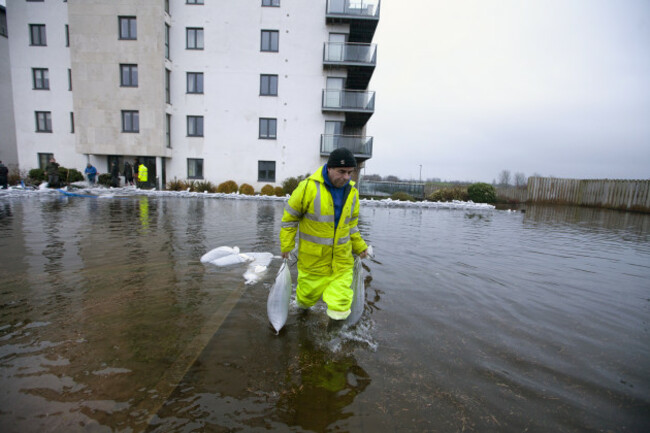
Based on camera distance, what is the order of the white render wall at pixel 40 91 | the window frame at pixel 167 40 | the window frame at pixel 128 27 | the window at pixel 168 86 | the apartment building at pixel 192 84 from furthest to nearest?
1. the white render wall at pixel 40 91
2. the window at pixel 168 86
3. the window frame at pixel 167 40
4. the apartment building at pixel 192 84
5. the window frame at pixel 128 27

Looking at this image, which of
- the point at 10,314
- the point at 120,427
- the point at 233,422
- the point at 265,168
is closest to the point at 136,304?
the point at 10,314

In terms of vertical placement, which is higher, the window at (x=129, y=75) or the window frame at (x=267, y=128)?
the window at (x=129, y=75)

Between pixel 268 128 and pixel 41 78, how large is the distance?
17.6 metres

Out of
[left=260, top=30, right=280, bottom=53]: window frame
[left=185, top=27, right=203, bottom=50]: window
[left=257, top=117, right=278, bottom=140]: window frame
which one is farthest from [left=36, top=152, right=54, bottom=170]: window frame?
[left=260, top=30, right=280, bottom=53]: window frame

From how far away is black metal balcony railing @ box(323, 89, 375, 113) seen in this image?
22.5 meters

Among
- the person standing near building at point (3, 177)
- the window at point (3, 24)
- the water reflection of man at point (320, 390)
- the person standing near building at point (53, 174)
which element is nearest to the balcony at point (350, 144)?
the person standing near building at point (53, 174)

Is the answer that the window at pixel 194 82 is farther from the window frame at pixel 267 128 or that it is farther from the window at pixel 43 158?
the window at pixel 43 158

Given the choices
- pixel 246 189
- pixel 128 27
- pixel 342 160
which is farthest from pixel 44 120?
pixel 342 160

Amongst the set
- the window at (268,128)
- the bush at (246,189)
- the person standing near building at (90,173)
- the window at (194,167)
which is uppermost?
the window at (268,128)

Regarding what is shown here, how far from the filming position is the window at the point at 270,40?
2302 centimetres

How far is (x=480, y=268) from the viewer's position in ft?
19.8

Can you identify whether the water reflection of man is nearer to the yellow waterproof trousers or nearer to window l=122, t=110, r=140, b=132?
the yellow waterproof trousers

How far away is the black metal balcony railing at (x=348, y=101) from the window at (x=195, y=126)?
9651 mm

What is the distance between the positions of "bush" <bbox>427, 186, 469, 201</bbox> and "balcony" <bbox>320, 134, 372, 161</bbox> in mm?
6810
